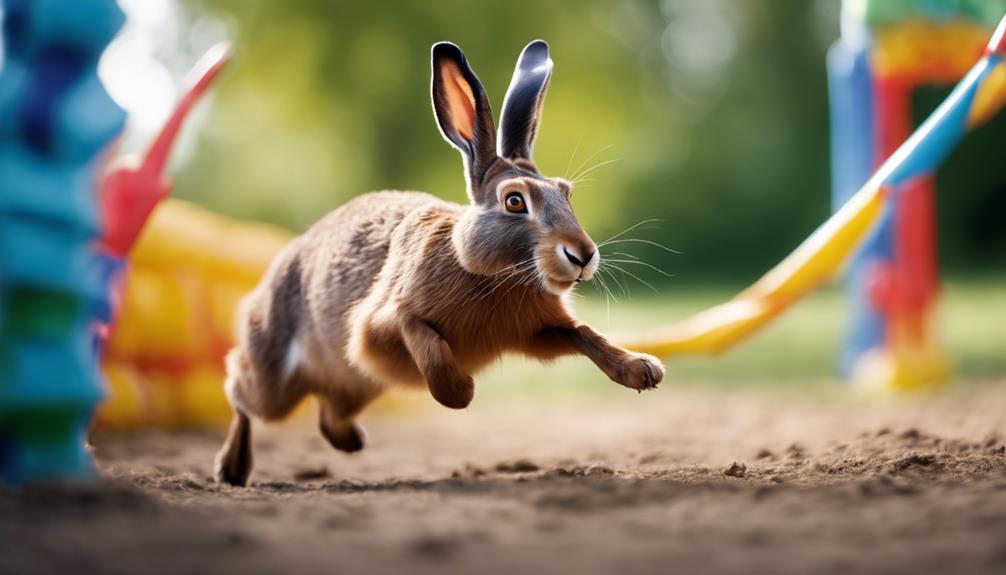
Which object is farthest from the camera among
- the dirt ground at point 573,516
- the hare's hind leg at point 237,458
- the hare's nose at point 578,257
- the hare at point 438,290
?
the hare's hind leg at point 237,458

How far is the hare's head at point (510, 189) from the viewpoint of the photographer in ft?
11.6

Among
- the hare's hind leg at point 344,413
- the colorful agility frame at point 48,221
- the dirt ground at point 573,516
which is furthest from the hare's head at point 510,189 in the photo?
the colorful agility frame at point 48,221

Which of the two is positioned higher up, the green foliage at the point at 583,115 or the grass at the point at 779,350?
the green foliage at the point at 583,115

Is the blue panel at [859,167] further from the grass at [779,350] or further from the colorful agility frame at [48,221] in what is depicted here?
the colorful agility frame at [48,221]

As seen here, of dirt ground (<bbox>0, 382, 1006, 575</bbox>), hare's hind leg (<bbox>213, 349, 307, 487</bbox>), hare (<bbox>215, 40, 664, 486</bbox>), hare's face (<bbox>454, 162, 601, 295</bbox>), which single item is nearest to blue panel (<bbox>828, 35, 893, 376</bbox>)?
dirt ground (<bbox>0, 382, 1006, 575</bbox>)

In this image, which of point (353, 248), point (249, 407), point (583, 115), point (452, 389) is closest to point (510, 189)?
point (452, 389)

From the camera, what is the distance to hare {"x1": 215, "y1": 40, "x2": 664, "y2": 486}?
142 inches

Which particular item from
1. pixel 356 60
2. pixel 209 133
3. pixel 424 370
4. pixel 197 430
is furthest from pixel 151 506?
pixel 209 133

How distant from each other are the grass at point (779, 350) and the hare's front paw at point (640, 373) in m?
2.95

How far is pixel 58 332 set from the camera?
301 centimetres

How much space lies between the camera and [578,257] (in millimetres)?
3457

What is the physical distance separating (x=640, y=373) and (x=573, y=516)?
0.83 metres

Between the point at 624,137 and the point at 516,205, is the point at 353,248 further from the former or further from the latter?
the point at 624,137

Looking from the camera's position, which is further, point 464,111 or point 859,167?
point 859,167
